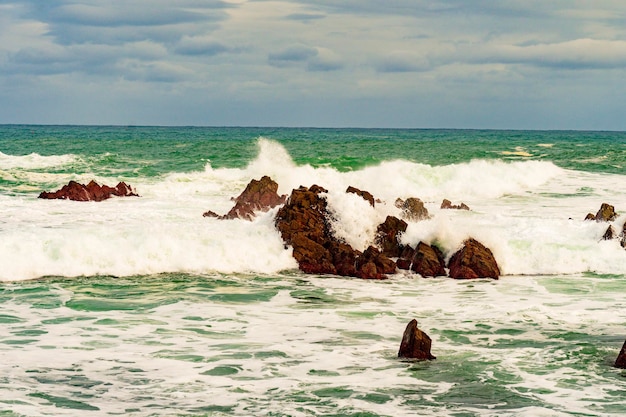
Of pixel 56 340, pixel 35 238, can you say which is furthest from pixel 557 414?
pixel 35 238

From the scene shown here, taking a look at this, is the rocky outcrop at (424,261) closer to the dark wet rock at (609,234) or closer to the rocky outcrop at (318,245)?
the rocky outcrop at (318,245)

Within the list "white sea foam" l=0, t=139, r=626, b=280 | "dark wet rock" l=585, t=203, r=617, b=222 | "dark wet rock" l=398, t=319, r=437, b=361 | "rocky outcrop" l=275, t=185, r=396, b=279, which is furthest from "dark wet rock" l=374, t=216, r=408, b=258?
"dark wet rock" l=398, t=319, r=437, b=361

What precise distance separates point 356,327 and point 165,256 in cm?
640

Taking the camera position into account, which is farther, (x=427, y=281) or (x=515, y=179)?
(x=515, y=179)

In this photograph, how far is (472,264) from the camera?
16.9 metres

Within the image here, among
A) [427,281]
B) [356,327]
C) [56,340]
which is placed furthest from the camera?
[427,281]

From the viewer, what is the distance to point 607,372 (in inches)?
405

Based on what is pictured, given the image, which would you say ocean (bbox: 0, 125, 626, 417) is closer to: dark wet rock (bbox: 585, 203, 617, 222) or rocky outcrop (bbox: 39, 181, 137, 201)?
dark wet rock (bbox: 585, 203, 617, 222)

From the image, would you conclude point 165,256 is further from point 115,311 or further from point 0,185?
point 0,185

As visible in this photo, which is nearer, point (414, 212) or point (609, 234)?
point (609, 234)

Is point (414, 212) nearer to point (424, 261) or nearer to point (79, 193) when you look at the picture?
point (424, 261)

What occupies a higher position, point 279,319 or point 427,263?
point 427,263

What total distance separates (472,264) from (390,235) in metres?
2.18

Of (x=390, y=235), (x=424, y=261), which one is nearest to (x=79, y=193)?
(x=390, y=235)
